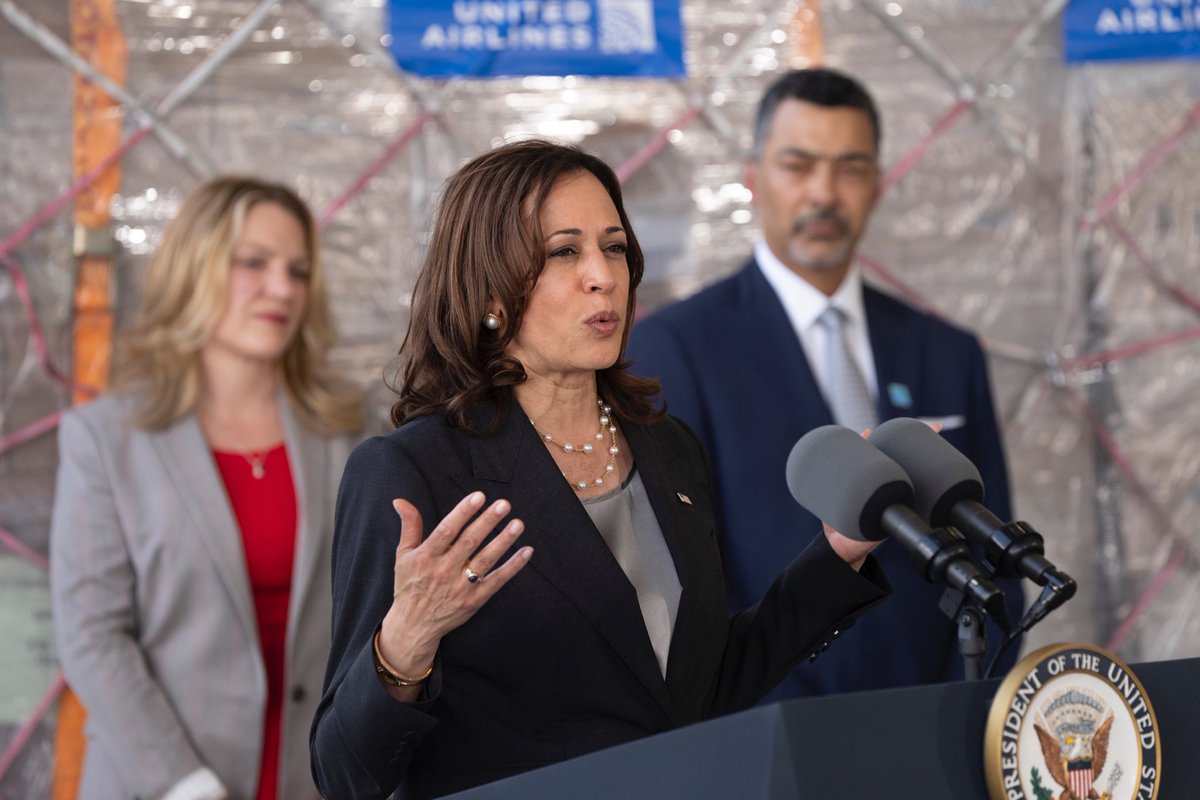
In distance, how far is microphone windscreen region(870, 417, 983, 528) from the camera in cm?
84

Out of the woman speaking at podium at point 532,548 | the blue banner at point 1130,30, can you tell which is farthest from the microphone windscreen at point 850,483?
the blue banner at point 1130,30

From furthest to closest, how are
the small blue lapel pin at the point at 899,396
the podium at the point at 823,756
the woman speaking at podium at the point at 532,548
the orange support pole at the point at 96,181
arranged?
1. the orange support pole at the point at 96,181
2. the small blue lapel pin at the point at 899,396
3. the woman speaking at podium at the point at 532,548
4. the podium at the point at 823,756

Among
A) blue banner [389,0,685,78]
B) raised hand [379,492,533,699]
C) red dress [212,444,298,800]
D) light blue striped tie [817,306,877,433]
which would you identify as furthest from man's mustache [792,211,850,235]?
raised hand [379,492,533,699]

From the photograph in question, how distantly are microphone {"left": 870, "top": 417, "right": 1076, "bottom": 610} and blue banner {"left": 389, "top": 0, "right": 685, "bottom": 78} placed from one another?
3.71ft

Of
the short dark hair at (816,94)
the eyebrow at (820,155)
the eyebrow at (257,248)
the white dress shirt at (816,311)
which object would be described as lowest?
the white dress shirt at (816,311)

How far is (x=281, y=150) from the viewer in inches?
73.4

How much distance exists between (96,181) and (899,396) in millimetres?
1034

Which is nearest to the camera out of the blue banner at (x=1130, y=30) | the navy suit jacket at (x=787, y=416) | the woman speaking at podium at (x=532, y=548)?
the woman speaking at podium at (x=532, y=548)

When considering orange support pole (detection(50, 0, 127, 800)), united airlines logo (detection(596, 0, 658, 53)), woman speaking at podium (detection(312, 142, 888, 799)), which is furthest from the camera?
united airlines logo (detection(596, 0, 658, 53))

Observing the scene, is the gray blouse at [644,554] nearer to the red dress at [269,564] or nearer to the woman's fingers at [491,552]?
the woman's fingers at [491,552]

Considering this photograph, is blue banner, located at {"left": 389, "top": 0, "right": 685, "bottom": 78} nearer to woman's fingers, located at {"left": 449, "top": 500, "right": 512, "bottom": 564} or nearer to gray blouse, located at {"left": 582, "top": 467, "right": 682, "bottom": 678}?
gray blouse, located at {"left": 582, "top": 467, "right": 682, "bottom": 678}

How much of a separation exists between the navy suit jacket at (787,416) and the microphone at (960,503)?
2.08 feet

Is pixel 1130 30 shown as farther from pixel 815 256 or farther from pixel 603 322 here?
pixel 603 322

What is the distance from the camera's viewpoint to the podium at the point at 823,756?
26.1 inches
